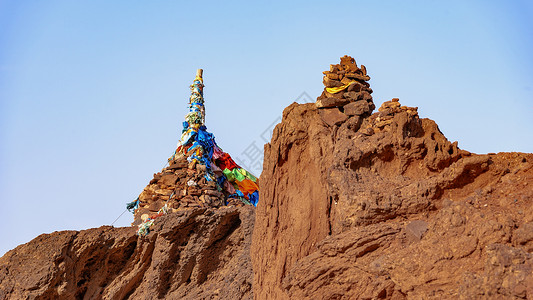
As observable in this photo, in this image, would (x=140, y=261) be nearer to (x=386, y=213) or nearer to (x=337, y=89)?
(x=337, y=89)

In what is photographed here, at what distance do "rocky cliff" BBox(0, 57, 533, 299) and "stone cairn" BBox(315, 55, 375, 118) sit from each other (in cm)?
2

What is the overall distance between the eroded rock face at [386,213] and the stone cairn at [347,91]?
6 cm

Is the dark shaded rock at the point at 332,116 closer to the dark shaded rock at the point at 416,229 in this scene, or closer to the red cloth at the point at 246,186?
the dark shaded rock at the point at 416,229

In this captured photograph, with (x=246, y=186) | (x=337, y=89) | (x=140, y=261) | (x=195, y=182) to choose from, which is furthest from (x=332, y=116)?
(x=246, y=186)

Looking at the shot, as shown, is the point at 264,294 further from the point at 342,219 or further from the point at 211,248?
the point at 211,248

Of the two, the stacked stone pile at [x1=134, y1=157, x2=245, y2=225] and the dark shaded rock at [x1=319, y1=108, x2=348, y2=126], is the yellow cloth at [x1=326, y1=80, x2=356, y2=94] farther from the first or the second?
the stacked stone pile at [x1=134, y1=157, x2=245, y2=225]

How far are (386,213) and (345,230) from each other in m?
0.50

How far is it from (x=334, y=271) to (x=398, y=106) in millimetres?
2384

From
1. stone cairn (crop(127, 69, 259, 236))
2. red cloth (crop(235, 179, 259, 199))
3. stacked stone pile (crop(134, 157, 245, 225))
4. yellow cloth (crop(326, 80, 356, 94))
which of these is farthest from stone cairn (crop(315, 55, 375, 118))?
red cloth (crop(235, 179, 259, 199))

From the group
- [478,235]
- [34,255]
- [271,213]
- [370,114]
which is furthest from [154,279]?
[478,235]

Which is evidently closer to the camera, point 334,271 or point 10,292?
point 334,271

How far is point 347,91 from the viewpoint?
26.8 feet

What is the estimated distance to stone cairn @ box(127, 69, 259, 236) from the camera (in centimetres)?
1177

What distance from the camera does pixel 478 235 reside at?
5.60 metres
